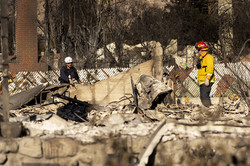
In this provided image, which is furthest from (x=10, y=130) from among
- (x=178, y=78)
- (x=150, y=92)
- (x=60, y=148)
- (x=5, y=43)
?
(x=178, y=78)

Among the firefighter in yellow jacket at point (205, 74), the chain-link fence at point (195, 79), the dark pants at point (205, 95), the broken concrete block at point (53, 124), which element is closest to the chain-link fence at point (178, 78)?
the chain-link fence at point (195, 79)

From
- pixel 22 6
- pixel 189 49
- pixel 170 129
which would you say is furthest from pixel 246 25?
pixel 170 129

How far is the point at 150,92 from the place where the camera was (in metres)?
6.84

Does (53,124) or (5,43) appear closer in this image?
(5,43)

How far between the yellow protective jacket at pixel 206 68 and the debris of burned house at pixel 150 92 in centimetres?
105

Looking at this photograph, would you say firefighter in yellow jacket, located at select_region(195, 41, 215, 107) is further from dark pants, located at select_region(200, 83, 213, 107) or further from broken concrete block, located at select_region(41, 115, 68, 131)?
broken concrete block, located at select_region(41, 115, 68, 131)

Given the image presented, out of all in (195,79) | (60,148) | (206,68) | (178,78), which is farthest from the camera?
(195,79)

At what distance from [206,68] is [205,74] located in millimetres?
130

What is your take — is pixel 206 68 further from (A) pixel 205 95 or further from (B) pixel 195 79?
(B) pixel 195 79

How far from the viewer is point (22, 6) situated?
46.3 ft

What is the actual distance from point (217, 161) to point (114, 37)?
17.5m

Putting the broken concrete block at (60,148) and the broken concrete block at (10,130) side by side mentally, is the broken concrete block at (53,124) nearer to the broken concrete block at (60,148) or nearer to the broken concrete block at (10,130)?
the broken concrete block at (10,130)

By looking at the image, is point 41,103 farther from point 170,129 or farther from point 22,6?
point 22,6

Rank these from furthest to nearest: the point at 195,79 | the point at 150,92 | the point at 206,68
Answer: the point at 195,79
the point at 206,68
the point at 150,92
